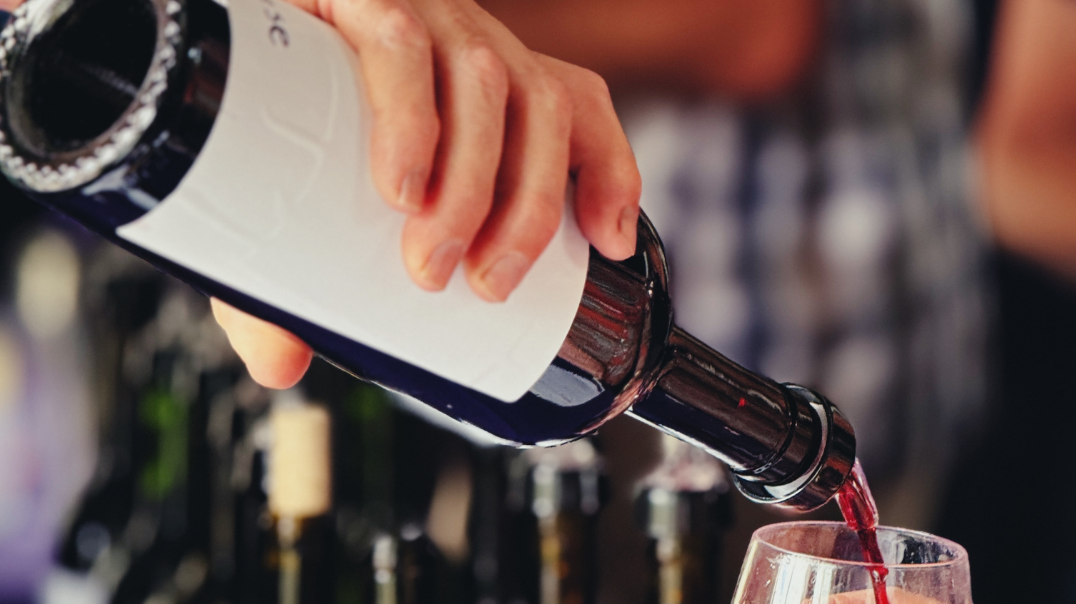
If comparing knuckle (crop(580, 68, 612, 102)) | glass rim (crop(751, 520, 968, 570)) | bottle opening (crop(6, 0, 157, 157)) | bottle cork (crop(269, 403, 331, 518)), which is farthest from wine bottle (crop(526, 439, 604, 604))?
bottle opening (crop(6, 0, 157, 157))

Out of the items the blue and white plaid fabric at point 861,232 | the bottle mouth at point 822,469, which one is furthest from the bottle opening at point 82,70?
the blue and white plaid fabric at point 861,232

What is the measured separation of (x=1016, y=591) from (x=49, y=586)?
1.36 meters

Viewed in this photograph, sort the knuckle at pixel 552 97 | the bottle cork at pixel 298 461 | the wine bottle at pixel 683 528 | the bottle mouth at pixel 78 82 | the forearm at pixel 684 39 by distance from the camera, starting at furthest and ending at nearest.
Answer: the forearm at pixel 684 39 < the bottle cork at pixel 298 461 < the wine bottle at pixel 683 528 < the knuckle at pixel 552 97 < the bottle mouth at pixel 78 82

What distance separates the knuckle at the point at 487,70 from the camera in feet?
1.34

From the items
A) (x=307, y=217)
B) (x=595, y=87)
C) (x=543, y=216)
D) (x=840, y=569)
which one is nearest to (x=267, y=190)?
(x=307, y=217)

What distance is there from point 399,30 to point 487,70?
0.15 feet

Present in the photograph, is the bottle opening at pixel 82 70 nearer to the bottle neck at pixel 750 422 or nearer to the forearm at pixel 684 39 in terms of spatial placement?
the bottle neck at pixel 750 422

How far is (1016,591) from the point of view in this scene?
91 centimetres

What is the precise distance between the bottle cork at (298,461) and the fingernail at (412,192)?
58cm

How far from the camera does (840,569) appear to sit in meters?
0.47

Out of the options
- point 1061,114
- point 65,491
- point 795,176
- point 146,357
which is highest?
point 1061,114

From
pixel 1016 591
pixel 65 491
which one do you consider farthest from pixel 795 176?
pixel 65 491

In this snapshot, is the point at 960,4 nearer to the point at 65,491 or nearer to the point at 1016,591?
the point at 1016,591

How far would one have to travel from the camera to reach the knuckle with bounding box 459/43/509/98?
407 millimetres
